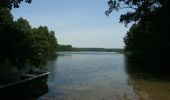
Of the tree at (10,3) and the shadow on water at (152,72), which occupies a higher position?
the tree at (10,3)

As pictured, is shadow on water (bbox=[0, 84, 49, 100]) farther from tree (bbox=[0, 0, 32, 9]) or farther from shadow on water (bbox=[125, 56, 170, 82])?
shadow on water (bbox=[125, 56, 170, 82])

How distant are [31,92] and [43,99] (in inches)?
90.0

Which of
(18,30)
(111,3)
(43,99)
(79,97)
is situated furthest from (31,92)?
(111,3)

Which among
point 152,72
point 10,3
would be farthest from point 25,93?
point 152,72

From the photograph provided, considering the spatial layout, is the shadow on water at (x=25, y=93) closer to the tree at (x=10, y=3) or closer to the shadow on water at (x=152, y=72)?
the tree at (x=10, y=3)

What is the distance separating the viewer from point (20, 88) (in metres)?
21.5

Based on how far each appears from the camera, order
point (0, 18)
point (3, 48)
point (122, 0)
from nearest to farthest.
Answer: point (3, 48)
point (0, 18)
point (122, 0)

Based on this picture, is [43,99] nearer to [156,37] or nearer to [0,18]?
[0,18]

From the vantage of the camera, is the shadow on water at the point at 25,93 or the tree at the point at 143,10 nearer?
the shadow on water at the point at 25,93

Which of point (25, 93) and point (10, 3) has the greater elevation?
point (10, 3)

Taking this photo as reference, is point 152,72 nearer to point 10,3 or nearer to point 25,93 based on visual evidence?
point 25,93

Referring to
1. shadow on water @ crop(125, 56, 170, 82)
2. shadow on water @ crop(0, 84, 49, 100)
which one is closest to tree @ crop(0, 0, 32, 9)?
shadow on water @ crop(0, 84, 49, 100)

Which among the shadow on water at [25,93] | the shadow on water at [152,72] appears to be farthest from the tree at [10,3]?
the shadow on water at [152,72]

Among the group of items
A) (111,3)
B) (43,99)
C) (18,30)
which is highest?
(111,3)
